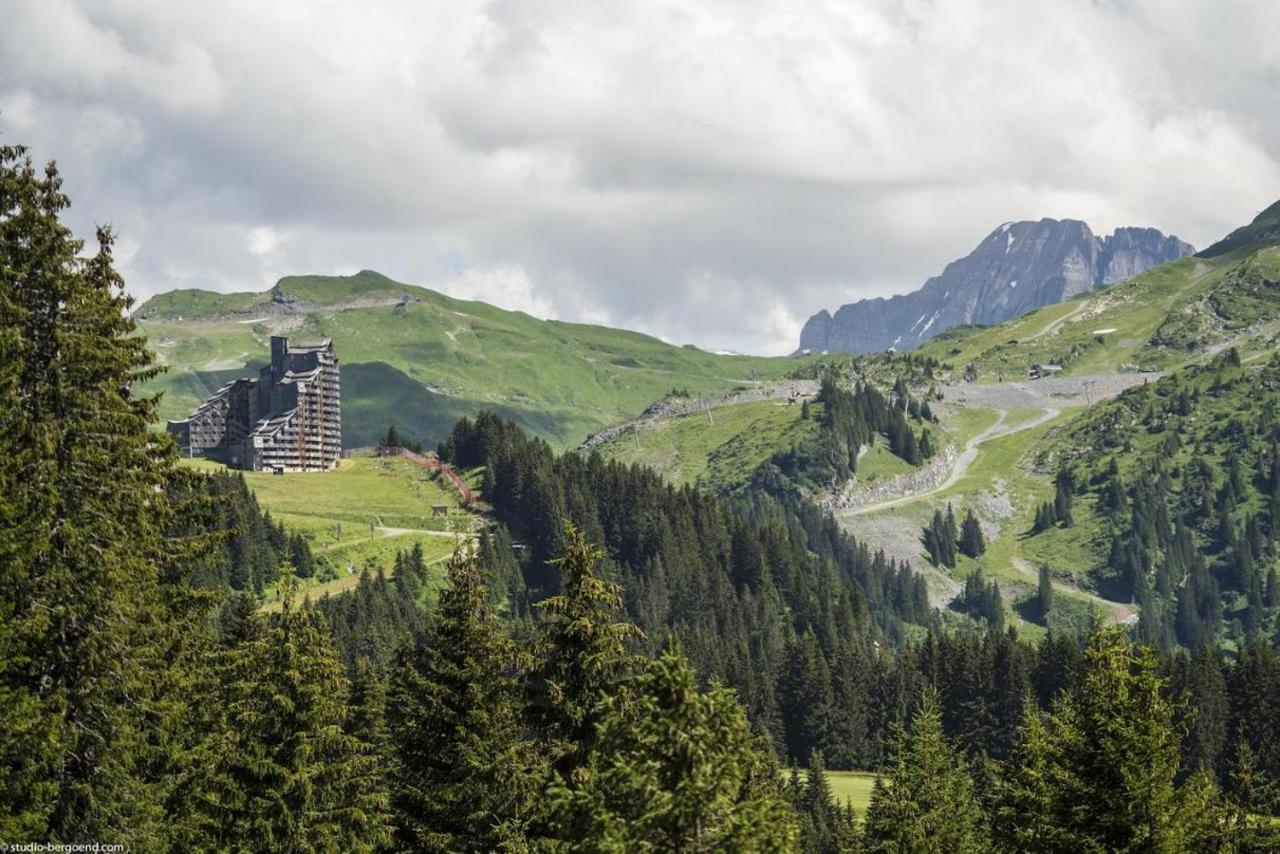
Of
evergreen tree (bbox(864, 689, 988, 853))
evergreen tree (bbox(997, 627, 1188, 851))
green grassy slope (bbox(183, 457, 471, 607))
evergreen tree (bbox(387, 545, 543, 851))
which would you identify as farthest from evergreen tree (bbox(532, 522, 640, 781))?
green grassy slope (bbox(183, 457, 471, 607))

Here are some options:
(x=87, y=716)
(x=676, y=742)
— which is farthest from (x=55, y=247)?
(x=676, y=742)

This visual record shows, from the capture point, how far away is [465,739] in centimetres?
4134

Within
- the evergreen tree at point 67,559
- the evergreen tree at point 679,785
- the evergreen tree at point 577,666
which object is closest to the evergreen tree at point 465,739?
the evergreen tree at point 577,666

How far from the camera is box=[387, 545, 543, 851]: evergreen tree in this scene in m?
40.0

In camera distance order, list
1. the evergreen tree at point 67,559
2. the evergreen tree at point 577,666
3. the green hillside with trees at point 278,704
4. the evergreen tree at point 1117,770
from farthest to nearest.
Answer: the evergreen tree at point 1117,770
the evergreen tree at point 577,666
the evergreen tree at point 67,559
the green hillside with trees at point 278,704

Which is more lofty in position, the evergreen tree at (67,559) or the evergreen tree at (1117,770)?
the evergreen tree at (67,559)

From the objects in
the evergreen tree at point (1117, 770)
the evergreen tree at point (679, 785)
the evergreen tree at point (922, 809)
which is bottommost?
the evergreen tree at point (922, 809)

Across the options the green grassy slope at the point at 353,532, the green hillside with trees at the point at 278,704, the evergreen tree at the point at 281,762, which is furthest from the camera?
the green grassy slope at the point at 353,532

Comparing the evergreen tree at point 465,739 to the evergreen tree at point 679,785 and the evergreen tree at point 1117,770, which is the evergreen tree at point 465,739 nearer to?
the evergreen tree at point 679,785

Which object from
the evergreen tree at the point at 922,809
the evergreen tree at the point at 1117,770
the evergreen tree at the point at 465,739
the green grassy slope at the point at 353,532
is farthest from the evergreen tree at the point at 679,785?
the green grassy slope at the point at 353,532

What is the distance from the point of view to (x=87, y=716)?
35000 millimetres

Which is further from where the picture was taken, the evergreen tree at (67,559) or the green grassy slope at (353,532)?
Answer: the green grassy slope at (353,532)

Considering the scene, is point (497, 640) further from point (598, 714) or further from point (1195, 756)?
point (1195, 756)

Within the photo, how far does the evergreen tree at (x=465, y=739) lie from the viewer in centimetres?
4003
